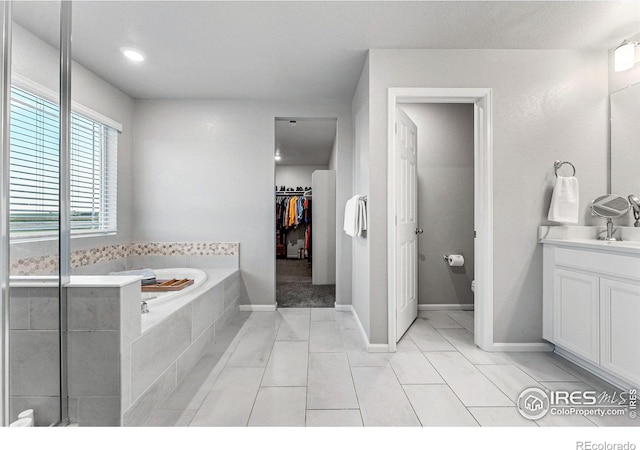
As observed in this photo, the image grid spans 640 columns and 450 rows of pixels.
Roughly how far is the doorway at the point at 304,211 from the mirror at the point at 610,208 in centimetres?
256

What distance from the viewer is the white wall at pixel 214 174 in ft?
11.7

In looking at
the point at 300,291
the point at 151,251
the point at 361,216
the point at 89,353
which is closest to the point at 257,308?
the point at 300,291

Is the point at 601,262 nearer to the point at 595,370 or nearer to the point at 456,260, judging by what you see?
the point at 595,370

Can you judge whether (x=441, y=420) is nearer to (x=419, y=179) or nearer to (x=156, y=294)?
(x=156, y=294)

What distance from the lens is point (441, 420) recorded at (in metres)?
1.58

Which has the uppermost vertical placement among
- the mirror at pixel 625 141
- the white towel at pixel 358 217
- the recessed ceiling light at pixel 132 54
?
the recessed ceiling light at pixel 132 54

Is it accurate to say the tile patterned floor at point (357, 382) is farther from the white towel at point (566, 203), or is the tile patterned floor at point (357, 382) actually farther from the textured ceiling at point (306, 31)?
the textured ceiling at point (306, 31)

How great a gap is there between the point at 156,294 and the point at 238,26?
2069 mm

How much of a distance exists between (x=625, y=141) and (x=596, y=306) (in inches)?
51.6

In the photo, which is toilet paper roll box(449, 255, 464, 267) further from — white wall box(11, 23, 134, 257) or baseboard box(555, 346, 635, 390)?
white wall box(11, 23, 134, 257)

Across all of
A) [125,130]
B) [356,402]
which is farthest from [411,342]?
[125,130]

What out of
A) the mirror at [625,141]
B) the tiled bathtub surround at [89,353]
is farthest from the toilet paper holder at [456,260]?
the tiled bathtub surround at [89,353]

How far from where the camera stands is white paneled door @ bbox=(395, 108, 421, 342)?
263 centimetres

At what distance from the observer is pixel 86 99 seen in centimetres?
287
